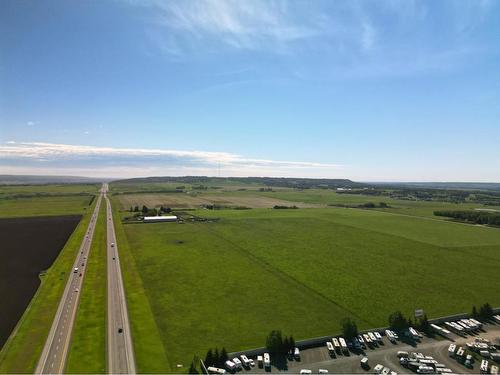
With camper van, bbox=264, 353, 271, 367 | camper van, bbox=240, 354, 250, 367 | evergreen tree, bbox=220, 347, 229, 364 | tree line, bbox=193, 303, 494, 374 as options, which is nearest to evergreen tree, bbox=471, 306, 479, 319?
tree line, bbox=193, 303, 494, 374

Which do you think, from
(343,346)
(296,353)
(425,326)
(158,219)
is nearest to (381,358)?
(343,346)

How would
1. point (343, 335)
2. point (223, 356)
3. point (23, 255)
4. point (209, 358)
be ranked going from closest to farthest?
point (209, 358)
point (223, 356)
point (343, 335)
point (23, 255)

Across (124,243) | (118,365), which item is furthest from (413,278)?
(124,243)

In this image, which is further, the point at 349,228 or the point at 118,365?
the point at 349,228

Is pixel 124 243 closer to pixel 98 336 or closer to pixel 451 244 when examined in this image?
pixel 98 336

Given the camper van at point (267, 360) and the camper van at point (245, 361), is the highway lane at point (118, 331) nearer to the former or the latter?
the camper van at point (245, 361)

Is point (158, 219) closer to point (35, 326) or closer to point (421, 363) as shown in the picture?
point (35, 326)
